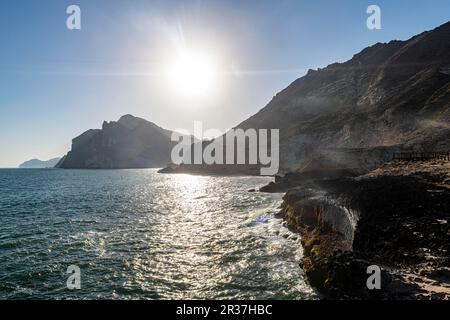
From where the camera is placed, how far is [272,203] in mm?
55688

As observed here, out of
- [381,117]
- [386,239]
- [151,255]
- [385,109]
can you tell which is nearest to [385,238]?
[386,239]

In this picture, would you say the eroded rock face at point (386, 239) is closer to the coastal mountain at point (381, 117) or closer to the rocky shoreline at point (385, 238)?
the rocky shoreline at point (385, 238)

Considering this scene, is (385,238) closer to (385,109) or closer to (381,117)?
(381,117)

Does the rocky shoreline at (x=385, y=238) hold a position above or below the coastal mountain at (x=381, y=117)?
below

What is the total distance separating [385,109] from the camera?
98.5 metres

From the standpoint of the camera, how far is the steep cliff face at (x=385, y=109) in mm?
76188

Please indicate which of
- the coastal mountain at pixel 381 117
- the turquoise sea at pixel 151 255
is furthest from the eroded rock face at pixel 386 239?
the coastal mountain at pixel 381 117

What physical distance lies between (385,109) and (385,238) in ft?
293

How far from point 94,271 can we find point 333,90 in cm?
19078

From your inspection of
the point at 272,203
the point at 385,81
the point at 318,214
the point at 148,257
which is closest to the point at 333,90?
the point at 385,81

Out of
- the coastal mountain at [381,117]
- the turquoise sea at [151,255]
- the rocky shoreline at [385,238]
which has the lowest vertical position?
the turquoise sea at [151,255]

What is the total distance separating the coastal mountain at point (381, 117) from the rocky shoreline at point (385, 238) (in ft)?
113
